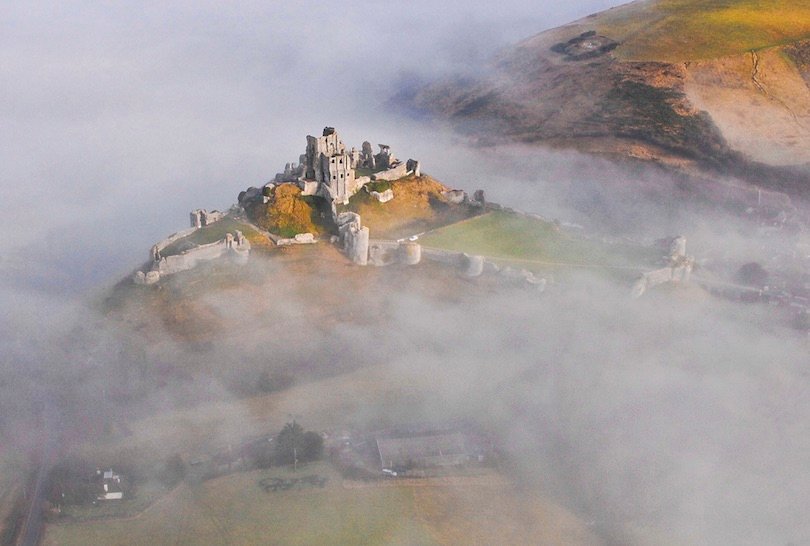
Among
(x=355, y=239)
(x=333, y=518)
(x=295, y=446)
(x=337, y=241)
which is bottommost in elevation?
(x=333, y=518)

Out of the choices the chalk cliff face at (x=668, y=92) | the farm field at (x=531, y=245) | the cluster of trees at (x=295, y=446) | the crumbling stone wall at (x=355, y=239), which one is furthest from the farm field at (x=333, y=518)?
the chalk cliff face at (x=668, y=92)

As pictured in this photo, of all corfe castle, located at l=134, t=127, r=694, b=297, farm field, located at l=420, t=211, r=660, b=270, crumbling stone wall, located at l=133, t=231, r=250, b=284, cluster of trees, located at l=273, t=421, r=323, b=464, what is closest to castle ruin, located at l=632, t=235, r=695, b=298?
corfe castle, located at l=134, t=127, r=694, b=297

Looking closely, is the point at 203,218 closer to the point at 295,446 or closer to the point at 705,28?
the point at 295,446

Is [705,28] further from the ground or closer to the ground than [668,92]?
further from the ground

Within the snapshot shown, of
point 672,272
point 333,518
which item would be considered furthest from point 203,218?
point 672,272

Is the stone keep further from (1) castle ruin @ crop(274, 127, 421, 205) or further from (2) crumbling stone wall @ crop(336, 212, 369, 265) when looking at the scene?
(2) crumbling stone wall @ crop(336, 212, 369, 265)

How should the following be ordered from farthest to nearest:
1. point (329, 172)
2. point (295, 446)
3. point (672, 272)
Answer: point (329, 172) → point (672, 272) → point (295, 446)
